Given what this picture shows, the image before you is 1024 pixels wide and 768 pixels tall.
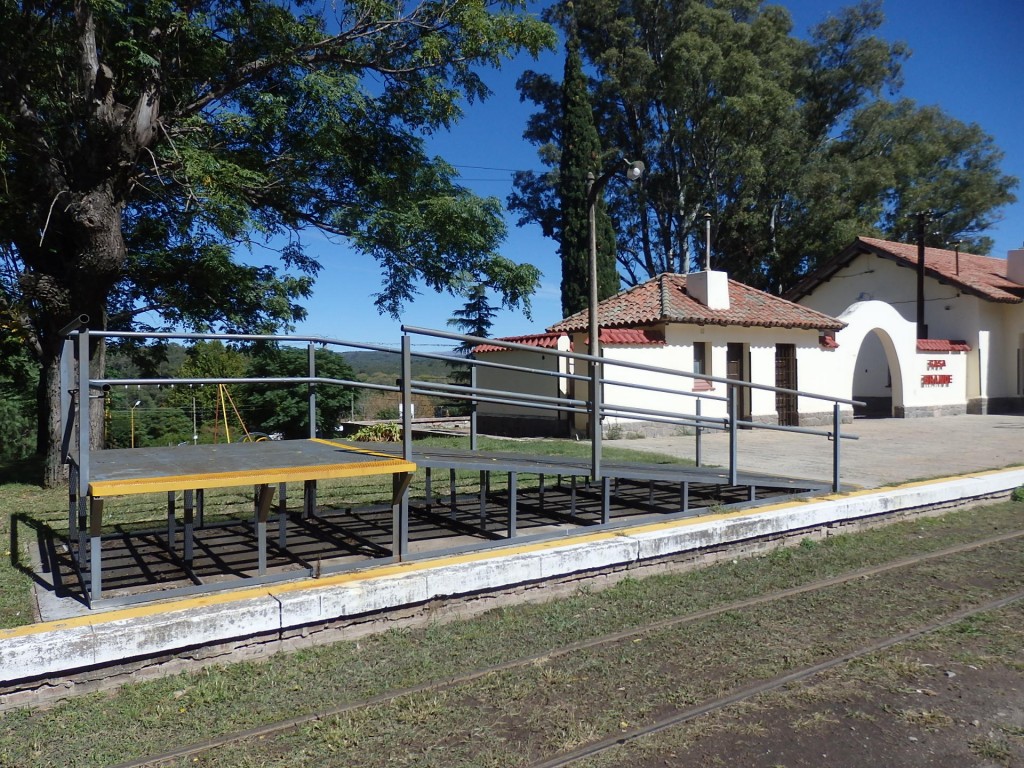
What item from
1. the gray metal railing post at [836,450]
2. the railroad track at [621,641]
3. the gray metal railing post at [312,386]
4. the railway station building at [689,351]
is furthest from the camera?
the railway station building at [689,351]

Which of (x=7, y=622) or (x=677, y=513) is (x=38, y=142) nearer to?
(x=7, y=622)

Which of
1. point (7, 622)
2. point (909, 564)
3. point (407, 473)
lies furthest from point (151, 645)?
point (909, 564)

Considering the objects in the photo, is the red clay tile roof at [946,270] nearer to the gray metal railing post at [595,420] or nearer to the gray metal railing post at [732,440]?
the gray metal railing post at [732,440]

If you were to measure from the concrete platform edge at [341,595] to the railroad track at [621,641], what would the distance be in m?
0.75

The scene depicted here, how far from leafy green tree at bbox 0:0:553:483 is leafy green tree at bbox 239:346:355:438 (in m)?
9.72

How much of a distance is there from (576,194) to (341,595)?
25053 mm

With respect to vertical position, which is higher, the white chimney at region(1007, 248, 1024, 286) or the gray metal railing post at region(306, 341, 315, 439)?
the white chimney at region(1007, 248, 1024, 286)

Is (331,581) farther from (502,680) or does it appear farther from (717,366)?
(717,366)

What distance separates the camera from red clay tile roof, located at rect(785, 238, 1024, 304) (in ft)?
85.6

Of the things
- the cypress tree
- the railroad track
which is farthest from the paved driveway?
the cypress tree

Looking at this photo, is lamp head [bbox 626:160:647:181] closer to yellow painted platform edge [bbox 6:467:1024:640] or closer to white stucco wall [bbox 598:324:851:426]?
white stucco wall [bbox 598:324:851:426]

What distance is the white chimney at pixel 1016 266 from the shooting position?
2786cm

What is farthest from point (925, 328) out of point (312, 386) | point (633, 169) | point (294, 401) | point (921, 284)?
point (312, 386)

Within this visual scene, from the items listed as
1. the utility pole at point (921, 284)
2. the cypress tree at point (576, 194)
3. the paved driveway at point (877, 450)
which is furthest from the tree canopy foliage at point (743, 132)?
the paved driveway at point (877, 450)
